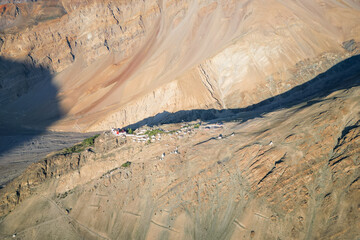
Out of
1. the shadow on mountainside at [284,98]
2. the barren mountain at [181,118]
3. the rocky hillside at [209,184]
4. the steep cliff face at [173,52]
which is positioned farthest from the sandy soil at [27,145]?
the rocky hillside at [209,184]

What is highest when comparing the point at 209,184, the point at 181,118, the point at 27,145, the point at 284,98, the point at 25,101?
the point at 25,101

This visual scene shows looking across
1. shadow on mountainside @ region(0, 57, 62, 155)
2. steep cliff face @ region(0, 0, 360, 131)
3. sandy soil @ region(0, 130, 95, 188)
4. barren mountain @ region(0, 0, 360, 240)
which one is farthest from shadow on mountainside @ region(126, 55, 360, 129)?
shadow on mountainside @ region(0, 57, 62, 155)

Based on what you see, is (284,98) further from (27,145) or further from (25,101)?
(25,101)

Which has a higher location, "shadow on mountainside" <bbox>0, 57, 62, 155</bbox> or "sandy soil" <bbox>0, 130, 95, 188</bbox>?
"shadow on mountainside" <bbox>0, 57, 62, 155</bbox>

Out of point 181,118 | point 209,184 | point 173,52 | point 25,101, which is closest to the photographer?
point 209,184

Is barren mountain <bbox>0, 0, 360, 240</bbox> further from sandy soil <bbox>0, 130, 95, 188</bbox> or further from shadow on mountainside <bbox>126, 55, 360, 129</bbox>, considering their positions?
sandy soil <bbox>0, 130, 95, 188</bbox>

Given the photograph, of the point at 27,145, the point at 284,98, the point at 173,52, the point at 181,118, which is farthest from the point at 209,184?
the point at 27,145
